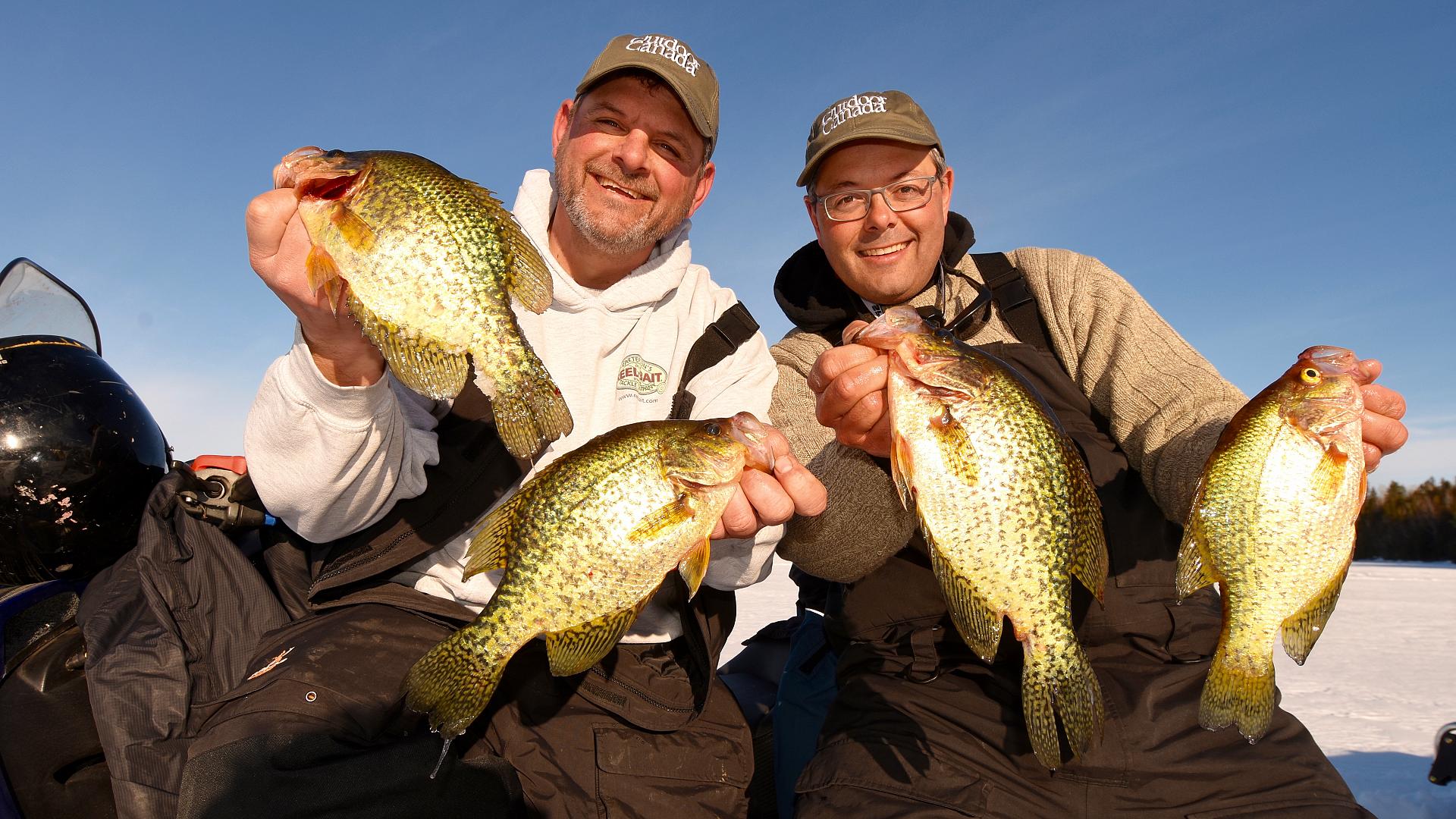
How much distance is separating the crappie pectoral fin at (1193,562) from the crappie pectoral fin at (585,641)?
1716mm

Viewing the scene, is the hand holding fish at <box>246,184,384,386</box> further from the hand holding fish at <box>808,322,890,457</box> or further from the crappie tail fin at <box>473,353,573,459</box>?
the hand holding fish at <box>808,322,890,457</box>

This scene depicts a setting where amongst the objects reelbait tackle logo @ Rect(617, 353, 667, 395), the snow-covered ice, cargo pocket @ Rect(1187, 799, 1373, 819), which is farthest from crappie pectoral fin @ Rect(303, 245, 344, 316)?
the snow-covered ice

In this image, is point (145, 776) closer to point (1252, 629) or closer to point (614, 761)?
point (614, 761)

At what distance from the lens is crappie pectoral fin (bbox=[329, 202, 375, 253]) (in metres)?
2.16

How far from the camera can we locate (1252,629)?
8.20 feet

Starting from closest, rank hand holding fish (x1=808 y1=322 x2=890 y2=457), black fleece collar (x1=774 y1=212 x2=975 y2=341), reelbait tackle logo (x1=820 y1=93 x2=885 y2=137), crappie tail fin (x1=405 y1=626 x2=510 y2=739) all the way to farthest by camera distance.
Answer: crappie tail fin (x1=405 y1=626 x2=510 y2=739)
hand holding fish (x1=808 y1=322 x2=890 y2=457)
reelbait tackle logo (x1=820 y1=93 x2=885 y2=137)
black fleece collar (x1=774 y1=212 x2=975 y2=341)

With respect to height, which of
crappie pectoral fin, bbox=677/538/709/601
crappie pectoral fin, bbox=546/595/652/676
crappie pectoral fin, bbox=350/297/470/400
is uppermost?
crappie pectoral fin, bbox=350/297/470/400

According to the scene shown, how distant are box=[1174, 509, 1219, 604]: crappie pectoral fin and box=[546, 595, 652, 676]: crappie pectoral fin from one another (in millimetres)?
1716

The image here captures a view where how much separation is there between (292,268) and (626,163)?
5.54 feet

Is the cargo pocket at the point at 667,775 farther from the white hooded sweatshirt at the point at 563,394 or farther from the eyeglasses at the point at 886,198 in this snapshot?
the eyeglasses at the point at 886,198

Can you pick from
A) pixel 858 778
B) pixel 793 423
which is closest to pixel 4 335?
pixel 793 423

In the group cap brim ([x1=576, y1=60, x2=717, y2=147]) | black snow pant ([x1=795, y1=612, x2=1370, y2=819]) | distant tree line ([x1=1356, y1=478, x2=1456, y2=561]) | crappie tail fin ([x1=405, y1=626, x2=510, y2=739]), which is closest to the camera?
crappie tail fin ([x1=405, y1=626, x2=510, y2=739])

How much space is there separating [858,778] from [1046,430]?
143 cm

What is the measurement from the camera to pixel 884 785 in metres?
2.88
